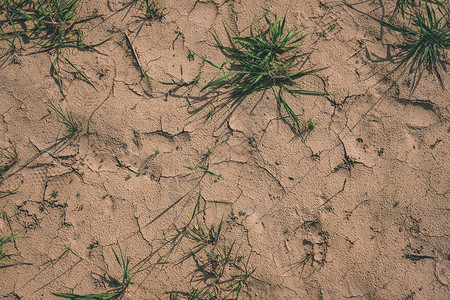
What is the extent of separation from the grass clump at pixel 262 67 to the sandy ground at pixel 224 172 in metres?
0.06

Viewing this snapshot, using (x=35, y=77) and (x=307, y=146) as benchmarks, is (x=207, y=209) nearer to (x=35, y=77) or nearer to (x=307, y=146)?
(x=307, y=146)

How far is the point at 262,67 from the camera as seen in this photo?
2049 millimetres

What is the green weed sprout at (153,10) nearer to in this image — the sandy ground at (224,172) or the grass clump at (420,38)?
the sandy ground at (224,172)

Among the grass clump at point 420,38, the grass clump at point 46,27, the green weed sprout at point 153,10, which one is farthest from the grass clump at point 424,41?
the grass clump at point 46,27

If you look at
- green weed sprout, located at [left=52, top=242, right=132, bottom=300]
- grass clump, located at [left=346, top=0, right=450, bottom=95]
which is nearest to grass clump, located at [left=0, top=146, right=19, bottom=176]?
green weed sprout, located at [left=52, top=242, right=132, bottom=300]

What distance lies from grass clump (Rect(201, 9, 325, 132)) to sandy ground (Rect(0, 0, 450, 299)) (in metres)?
0.06

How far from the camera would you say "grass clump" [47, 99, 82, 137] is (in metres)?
2.02

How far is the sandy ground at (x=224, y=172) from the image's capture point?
1.94 metres

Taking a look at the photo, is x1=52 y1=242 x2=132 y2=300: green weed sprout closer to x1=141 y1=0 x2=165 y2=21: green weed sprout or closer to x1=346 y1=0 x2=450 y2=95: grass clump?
x1=141 y1=0 x2=165 y2=21: green weed sprout

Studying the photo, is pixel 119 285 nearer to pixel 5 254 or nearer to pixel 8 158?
pixel 5 254

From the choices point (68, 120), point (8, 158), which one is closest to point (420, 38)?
point (68, 120)

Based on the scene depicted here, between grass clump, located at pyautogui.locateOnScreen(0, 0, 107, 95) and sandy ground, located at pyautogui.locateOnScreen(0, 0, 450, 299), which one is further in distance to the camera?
grass clump, located at pyautogui.locateOnScreen(0, 0, 107, 95)

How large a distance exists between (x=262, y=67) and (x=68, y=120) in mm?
1236

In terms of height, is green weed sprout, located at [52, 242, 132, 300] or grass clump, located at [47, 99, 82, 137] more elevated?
grass clump, located at [47, 99, 82, 137]
